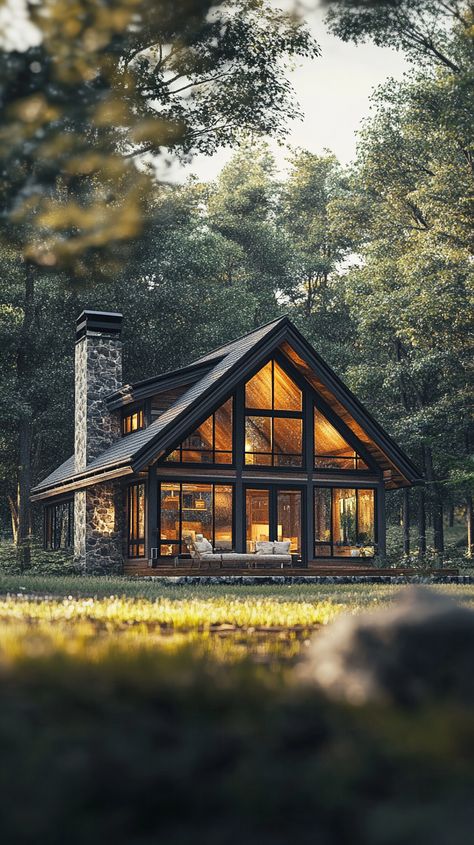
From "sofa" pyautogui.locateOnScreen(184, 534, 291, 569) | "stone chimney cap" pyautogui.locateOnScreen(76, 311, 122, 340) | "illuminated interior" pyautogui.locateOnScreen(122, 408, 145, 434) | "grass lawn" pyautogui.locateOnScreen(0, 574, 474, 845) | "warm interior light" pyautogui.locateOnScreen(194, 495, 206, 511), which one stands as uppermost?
"stone chimney cap" pyautogui.locateOnScreen(76, 311, 122, 340)

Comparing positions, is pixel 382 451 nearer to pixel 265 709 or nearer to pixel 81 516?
pixel 81 516

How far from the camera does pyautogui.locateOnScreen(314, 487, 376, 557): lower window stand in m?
28.9

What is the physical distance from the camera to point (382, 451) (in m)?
28.1

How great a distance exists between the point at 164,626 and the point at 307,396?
1925 cm

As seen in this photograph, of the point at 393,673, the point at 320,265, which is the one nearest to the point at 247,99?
the point at 320,265

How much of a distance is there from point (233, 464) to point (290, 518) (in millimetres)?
2470

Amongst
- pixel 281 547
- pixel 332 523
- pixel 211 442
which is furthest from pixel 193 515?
pixel 332 523

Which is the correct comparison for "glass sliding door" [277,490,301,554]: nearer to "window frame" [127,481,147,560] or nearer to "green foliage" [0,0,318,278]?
"window frame" [127,481,147,560]

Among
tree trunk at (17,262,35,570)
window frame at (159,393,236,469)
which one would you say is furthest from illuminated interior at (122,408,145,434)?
tree trunk at (17,262,35,570)

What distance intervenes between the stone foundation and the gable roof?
68 centimetres

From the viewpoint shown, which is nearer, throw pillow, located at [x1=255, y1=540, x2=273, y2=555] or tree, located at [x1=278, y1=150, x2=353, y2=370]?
throw pillow, located at [x1=255, y1=540, x2=273, y2=555]

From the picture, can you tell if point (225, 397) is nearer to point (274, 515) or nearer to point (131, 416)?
point (274, 515)

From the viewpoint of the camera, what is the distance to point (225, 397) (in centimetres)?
2692

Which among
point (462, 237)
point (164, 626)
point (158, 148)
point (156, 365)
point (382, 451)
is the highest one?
point (158, 148)
